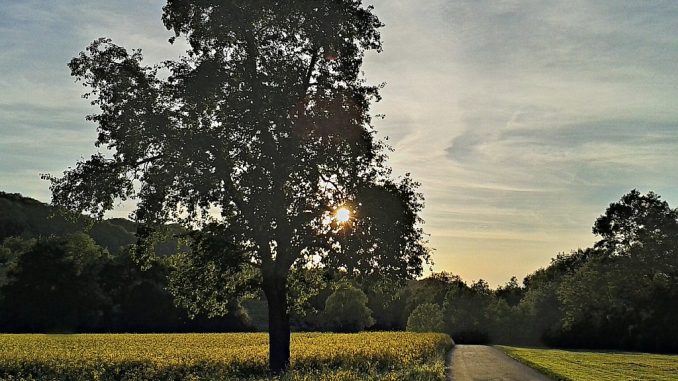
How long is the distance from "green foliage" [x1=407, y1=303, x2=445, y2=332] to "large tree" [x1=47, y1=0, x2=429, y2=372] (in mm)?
99459

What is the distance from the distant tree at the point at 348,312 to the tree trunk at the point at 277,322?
281 feet

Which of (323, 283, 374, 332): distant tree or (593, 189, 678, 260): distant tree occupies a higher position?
(593, 189, 678, 260): distant tree

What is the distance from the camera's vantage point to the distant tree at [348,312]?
114062 millimetres

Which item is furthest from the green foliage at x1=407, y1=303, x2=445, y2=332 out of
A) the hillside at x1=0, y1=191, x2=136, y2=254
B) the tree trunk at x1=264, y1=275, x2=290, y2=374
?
the tree trunk at x1=264, y1=275, x2=290, y2=374

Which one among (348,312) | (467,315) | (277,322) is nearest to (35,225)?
(348,312)

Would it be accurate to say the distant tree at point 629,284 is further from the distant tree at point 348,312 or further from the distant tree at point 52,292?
the distant tree at point 52,292

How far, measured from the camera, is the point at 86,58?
2711 centimetres

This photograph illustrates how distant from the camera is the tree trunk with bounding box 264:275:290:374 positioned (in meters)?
28.2

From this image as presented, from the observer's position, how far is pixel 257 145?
25812 millimetres

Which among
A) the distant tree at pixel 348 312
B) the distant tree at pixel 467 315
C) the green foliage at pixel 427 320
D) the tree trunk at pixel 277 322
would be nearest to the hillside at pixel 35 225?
the distant tree at pixel 348 312

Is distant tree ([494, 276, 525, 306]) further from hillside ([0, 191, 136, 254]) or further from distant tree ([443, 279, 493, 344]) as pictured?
hillside ([0, 191, 136, 254])

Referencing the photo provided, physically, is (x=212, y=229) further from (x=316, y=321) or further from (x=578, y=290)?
(x=316, y=321)

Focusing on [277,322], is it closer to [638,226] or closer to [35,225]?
[638,226]

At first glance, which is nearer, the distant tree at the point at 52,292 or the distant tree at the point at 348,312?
the distant tree at the point at 52,292
